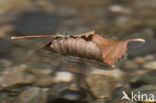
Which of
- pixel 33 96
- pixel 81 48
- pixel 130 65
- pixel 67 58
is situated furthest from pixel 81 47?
pixel 130 65

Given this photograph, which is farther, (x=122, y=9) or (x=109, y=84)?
(x=122, y=9)

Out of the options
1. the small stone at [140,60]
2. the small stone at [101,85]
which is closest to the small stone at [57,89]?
the small stone at [101,85]

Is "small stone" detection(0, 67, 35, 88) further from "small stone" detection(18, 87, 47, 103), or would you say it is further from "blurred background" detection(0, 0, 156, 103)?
"small stone" detection(18, 87, 47, 103)

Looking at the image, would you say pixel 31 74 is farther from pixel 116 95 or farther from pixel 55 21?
pixel 55 21

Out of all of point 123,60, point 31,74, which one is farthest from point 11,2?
point 123,60

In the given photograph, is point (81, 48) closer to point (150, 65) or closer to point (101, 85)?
point (101, 85)
